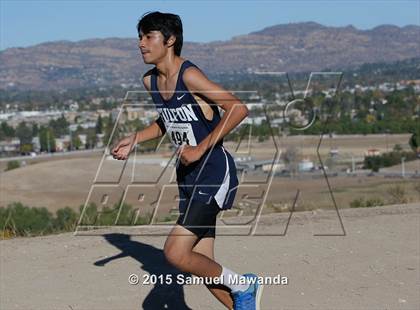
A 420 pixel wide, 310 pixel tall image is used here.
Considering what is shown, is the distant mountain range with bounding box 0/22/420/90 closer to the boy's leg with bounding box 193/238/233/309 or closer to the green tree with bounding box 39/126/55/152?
the green tree with bounding box 39/126/55/152

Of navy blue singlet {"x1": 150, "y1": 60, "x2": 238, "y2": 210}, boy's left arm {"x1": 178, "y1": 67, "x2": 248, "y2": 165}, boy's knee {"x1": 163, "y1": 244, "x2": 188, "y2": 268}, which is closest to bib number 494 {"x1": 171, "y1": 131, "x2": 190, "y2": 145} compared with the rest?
navy blue singlet {"x1": 150, "y1": 60, "x2": 238, "y2": 210}

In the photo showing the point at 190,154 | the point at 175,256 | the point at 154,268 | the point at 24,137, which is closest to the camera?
the point at 190,154

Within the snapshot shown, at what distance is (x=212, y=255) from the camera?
18.4ft

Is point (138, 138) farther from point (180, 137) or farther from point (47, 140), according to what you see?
point (47, 140)

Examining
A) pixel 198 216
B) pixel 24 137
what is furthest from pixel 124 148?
pixel 24 137

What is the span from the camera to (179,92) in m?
5.21

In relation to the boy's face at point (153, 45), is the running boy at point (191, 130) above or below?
below

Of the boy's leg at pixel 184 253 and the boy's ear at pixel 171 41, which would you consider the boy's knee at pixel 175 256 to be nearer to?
the boy's leg at pixel 184 253

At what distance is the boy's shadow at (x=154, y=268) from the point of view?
660 cm

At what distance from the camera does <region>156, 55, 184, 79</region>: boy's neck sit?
529cm

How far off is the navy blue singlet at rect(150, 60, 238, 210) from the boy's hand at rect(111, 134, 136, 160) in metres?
0.38

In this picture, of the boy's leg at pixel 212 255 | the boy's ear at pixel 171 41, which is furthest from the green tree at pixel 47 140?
the boy's ear at pixel 171 41

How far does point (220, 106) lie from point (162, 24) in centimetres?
62

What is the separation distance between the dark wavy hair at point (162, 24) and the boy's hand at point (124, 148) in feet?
2.72
